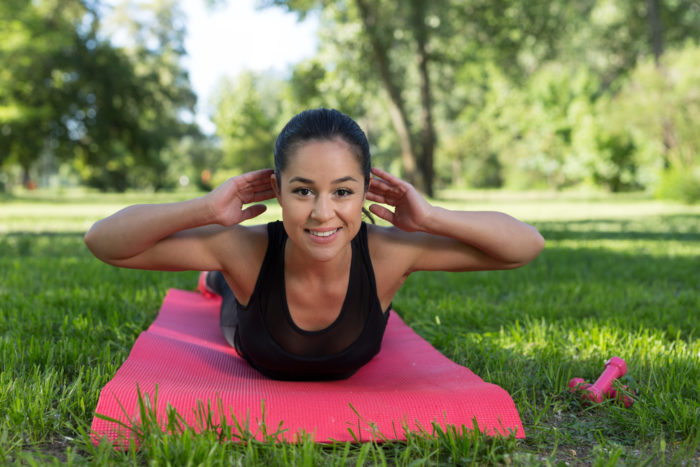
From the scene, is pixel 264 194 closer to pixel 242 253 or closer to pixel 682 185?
pixel 242 253

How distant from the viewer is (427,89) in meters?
21.8

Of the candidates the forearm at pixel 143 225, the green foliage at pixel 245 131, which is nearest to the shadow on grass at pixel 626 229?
the forearm at pixel 143 225

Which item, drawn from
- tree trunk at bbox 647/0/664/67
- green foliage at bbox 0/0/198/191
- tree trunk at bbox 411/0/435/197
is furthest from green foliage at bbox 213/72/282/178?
tree trunk at bbox 647/0/664/67

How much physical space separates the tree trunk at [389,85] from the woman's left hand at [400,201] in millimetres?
17652

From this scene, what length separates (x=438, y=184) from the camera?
151 ft

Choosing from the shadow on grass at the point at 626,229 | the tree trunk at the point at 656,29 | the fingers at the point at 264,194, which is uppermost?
the tree trunk at the point at 656,29

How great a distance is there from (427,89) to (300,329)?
2041cm

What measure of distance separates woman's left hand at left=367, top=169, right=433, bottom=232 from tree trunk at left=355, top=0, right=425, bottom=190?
17652mm

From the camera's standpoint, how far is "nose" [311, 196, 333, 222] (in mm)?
2109

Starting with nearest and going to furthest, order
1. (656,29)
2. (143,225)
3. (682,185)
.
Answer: (143,225) → (682,185) → (656,29)

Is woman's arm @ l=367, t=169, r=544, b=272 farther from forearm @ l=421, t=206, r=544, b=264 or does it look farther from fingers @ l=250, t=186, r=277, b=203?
fingers @ l=250, t=186, r=277, b=203

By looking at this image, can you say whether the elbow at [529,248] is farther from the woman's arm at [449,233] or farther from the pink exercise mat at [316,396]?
the pink exercise mat at [316,396]

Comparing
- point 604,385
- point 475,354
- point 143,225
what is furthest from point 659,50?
point 143,225

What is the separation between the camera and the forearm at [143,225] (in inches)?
89.5
